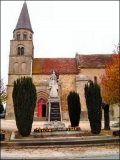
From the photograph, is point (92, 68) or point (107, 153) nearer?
point (107, 153)

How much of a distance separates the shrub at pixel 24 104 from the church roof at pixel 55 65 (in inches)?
776

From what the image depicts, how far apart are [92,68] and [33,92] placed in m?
21.2

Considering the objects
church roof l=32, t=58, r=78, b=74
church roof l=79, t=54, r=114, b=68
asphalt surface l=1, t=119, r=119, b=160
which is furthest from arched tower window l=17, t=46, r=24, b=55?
A: asphalt surface l=1, t=119, r=119, b=160

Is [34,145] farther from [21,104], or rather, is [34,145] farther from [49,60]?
[49,60]

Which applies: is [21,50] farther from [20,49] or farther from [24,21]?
[24,21]

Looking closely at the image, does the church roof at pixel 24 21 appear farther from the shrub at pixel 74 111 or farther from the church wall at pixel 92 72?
the shrub at pixel 74 111

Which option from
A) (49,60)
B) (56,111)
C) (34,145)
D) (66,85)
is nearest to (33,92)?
(56,111)

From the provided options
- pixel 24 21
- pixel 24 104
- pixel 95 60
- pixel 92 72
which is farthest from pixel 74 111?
pixel 24 21

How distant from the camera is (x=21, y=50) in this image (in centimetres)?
3662

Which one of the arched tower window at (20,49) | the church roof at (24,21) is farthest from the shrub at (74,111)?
the church roof at (24,21)

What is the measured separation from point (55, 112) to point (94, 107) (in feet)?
10.4

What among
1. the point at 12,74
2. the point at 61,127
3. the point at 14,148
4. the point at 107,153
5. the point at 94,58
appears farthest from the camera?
the point at 94,58

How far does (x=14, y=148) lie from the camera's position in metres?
10.7

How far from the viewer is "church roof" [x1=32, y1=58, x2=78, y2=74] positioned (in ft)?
117
